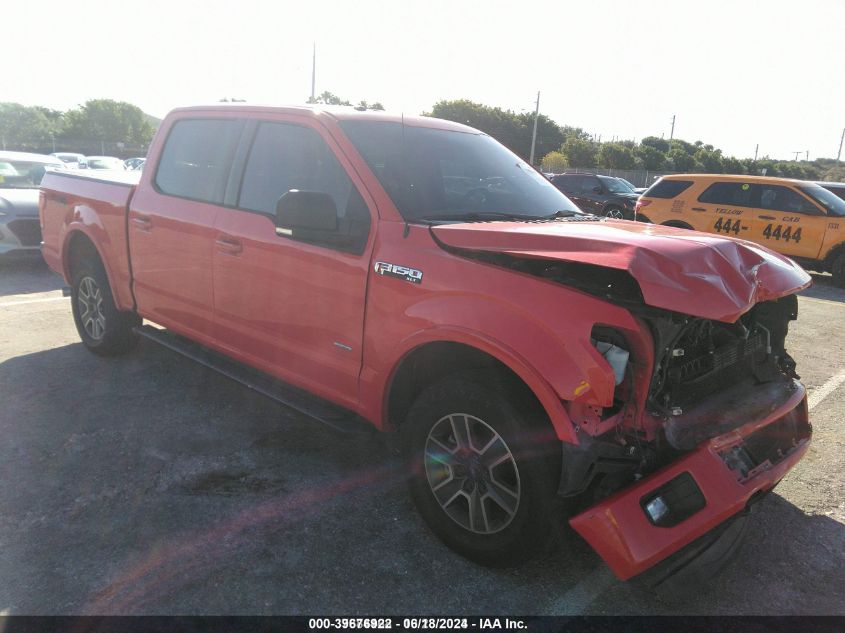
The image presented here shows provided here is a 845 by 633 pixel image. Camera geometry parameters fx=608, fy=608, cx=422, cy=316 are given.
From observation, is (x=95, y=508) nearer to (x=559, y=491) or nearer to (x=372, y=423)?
(x=372, y=423)

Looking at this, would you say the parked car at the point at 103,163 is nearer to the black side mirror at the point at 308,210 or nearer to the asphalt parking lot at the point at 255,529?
the asphalt parking lot at the point at 255,529

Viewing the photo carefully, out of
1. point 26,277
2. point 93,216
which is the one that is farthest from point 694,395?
point 26,277

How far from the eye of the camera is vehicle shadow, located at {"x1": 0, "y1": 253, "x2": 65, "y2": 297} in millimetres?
7719

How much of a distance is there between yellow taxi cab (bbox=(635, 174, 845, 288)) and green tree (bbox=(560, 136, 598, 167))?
47160 mm

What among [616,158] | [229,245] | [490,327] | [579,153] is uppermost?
[579,153]

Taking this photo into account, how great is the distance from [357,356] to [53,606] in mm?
1635

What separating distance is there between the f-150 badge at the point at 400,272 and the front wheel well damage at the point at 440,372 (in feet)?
1.02

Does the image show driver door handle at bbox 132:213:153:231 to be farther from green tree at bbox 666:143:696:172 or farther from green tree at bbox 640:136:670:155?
green tree at bbox 640:136:670:155

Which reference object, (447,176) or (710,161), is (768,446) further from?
(710,161)

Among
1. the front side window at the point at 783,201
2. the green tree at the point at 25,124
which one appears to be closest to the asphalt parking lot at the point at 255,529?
the front side window at the point at 783,201

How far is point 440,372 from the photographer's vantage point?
2.93m

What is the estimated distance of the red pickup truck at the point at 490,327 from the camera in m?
2.30

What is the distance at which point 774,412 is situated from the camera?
108 inches

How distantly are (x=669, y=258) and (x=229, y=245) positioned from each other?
2.55 metres
